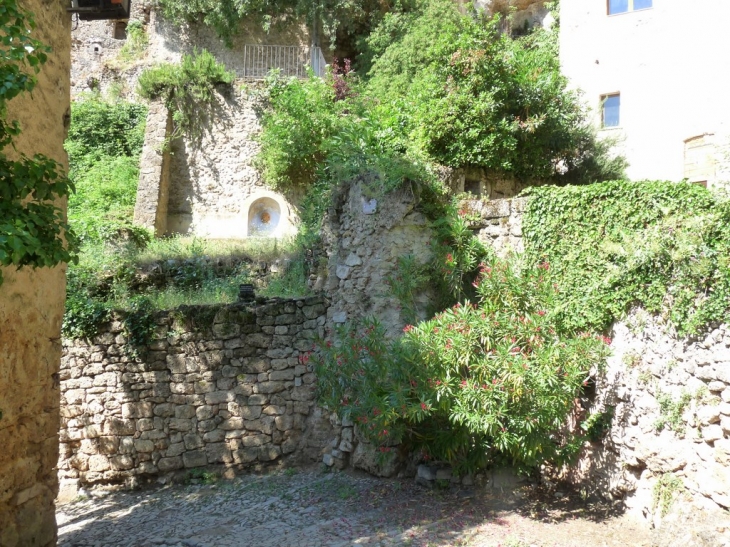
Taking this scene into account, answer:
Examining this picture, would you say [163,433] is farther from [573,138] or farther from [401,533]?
[573,138]

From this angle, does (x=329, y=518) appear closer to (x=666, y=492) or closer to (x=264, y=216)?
(x=666, y=492)

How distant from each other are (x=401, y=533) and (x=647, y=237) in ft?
11.1

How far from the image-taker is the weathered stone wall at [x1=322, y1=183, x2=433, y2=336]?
23.3 feet

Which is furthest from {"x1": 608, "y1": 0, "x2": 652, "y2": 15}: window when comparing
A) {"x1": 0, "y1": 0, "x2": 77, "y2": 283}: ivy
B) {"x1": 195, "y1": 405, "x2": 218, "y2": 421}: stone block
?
{"x1": 0, "y1": 0, "x2": 77, "y2": 283}: ivy

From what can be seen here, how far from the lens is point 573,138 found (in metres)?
9.21

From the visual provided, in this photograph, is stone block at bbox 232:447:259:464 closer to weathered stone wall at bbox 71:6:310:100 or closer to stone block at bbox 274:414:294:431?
stone block at bbox 274:414:294:431

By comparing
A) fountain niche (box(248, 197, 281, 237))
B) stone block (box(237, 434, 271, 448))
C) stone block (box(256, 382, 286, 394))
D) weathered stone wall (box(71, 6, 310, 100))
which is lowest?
stone block (box(237, 434, 271, 448))

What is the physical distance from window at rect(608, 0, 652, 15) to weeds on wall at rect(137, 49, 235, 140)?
8.01m

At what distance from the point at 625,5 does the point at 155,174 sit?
32.6 feet

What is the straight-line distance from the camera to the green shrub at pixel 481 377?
17.2 ft

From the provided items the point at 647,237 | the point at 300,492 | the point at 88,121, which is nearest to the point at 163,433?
the point at 300,492

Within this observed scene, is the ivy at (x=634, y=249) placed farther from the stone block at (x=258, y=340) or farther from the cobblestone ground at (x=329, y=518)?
the stone block at (x=258, y=340)

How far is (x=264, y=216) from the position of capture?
44.9 feet

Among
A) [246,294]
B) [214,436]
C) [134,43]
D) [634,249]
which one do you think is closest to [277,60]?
[134,43]
